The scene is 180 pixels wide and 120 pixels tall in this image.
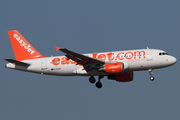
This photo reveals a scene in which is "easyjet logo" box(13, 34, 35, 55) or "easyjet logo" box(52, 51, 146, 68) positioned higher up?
"easyjet logo" box(13, 34, 35, 55)

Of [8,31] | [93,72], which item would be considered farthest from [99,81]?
[8,31]

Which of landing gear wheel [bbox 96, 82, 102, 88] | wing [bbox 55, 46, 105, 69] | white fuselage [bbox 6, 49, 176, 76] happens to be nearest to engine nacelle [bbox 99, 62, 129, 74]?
white fuselage [bbox 6, 49, 176, 76]

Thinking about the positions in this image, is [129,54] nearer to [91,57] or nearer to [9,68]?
[91,57]

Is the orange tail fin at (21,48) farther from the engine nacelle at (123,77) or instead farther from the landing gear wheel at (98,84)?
the engine nacelle at (123,77)

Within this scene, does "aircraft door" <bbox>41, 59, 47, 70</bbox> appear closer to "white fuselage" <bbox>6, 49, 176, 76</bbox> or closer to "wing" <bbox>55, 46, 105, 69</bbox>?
"white fuselage" <bbox>6, 49, 176, 76</bbox>

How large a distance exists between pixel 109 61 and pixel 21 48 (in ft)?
44.6

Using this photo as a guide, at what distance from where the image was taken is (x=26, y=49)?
49.6m

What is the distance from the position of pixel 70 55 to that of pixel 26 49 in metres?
10.4

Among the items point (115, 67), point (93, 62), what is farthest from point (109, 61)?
point (93, 62)

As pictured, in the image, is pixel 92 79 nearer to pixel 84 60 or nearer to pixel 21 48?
pixel 84 60

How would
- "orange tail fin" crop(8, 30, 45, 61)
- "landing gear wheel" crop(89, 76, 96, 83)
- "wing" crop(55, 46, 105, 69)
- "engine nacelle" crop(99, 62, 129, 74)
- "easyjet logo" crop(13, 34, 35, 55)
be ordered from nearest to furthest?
"wing" crop(55, 46, 105, 69) < "engine nacelle" crop(99, 62, 129, 74) < "landing gear wheel" crop(89, 76, 96, 83) < "orange tail fin" crop(8, 30, 45, 61) < "easyjet logo" crop(13, 34, 35, 55)

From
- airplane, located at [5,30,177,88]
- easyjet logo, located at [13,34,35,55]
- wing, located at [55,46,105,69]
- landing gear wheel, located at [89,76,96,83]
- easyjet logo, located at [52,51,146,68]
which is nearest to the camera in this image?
wing, located at [55,46,105,69]

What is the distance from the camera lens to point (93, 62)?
43.6 metres

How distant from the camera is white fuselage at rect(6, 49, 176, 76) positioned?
43000 mm
